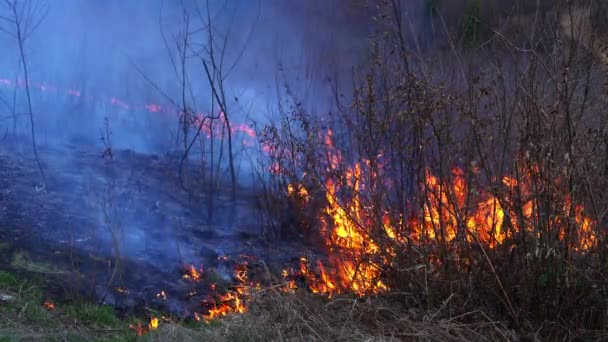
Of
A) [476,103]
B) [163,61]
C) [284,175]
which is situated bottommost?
[284,175]

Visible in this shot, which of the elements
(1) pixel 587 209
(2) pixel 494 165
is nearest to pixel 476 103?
(2) pixel 494 165

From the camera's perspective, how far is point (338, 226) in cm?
486

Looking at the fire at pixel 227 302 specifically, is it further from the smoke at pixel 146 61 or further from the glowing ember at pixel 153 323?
the smoke at pixel 146 61

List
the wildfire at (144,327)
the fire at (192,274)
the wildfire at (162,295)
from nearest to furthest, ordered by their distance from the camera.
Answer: the wildfire at (144,327), the wildfire at (162,295), the fire at (192,274)

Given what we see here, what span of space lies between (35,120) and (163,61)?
5.69 feet

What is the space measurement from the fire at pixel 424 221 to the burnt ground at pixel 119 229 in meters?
0.98

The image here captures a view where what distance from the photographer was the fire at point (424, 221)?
362 centimetres

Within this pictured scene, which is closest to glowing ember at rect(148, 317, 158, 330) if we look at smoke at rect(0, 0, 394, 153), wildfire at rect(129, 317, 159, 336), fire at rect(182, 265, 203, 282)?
wildfire at rect(129, 317, 159, 336)

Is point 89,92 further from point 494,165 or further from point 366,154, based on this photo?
point 494,165

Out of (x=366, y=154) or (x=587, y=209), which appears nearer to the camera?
(x=587, y=209)


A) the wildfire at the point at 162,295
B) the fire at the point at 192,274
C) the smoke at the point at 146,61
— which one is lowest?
the wildfire at the point at 162,295

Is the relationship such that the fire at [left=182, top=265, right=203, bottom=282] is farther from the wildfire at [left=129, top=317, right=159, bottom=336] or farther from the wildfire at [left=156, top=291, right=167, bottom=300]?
the wildfire at [left=129, top=317, right=159, bottom=336]

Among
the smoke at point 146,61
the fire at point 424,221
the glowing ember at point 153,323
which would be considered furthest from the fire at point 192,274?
the smoke at point 146,61

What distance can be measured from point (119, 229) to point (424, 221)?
267 centimetres
